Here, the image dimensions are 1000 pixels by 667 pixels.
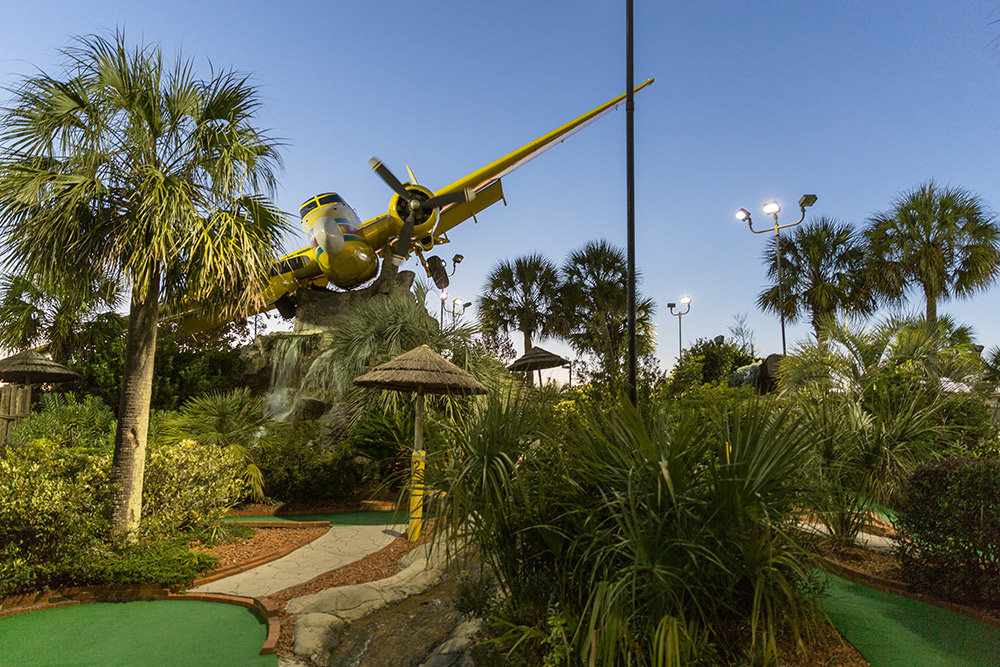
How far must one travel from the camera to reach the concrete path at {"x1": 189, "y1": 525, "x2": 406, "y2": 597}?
262 inches

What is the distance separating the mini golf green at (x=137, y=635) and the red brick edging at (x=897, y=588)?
4.80 m

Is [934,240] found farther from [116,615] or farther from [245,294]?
[116,615]

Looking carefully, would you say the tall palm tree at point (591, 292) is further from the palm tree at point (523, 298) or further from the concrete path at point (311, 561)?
the concrete path at point (311, 561)

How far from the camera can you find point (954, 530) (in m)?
4.88

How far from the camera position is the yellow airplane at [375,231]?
20.2m

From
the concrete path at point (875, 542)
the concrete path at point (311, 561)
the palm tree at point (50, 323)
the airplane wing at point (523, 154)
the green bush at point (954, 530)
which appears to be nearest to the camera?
the green bush at point (954, 530)

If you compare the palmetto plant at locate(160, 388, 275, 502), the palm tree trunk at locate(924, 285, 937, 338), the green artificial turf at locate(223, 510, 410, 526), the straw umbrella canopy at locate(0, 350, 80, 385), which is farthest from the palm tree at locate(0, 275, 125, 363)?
the palm tree trunk at locate(924, 285, 937, 338)

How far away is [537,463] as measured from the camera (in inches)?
164

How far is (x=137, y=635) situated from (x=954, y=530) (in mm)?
6931

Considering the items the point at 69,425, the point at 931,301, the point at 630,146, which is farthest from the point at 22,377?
the point at 931,301

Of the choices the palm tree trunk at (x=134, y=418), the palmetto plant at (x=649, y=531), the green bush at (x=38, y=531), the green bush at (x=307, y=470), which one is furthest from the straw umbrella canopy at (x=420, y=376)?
the palmetto plant at (x=649, y=531)

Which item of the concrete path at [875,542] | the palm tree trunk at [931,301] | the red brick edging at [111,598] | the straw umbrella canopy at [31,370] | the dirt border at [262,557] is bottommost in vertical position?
the red brick edging at [111,598]

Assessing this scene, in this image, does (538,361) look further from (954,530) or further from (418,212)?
(954,530)

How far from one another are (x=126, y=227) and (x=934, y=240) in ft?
74.8
